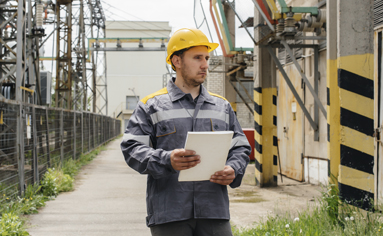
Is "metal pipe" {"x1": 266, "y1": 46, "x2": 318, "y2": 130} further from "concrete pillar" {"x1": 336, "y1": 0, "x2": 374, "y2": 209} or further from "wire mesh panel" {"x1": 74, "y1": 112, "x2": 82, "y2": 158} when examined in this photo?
"wire mesh panel" {"x1": 74, "y1": 112, "x2": 82, "y2": 158}

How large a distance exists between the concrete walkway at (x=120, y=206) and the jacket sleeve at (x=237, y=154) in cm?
227

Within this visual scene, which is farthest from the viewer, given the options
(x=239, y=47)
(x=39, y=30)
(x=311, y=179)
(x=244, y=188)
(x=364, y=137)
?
(x=39, y=30)

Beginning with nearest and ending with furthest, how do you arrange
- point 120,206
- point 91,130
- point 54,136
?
point 120,206, point 54,136, point 91,130

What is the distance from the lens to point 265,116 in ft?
30.9

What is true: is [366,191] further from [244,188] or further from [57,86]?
[57,86]

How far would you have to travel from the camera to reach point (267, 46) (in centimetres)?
867

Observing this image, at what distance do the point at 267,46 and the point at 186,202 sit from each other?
6707 mm

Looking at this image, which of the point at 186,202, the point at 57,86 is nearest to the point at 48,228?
the point at 186,202

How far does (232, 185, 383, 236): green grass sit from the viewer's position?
364cm

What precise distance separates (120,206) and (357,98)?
A: 15.6ft

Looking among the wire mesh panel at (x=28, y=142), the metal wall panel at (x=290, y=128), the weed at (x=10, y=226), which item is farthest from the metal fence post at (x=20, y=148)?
the metal wall panel at (x=290, y=128)

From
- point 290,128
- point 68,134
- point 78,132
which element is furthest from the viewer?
point 78,132

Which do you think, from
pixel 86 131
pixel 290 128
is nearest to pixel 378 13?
pixel 290 128

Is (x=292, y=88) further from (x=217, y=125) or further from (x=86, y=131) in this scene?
(x=86, y=131)
